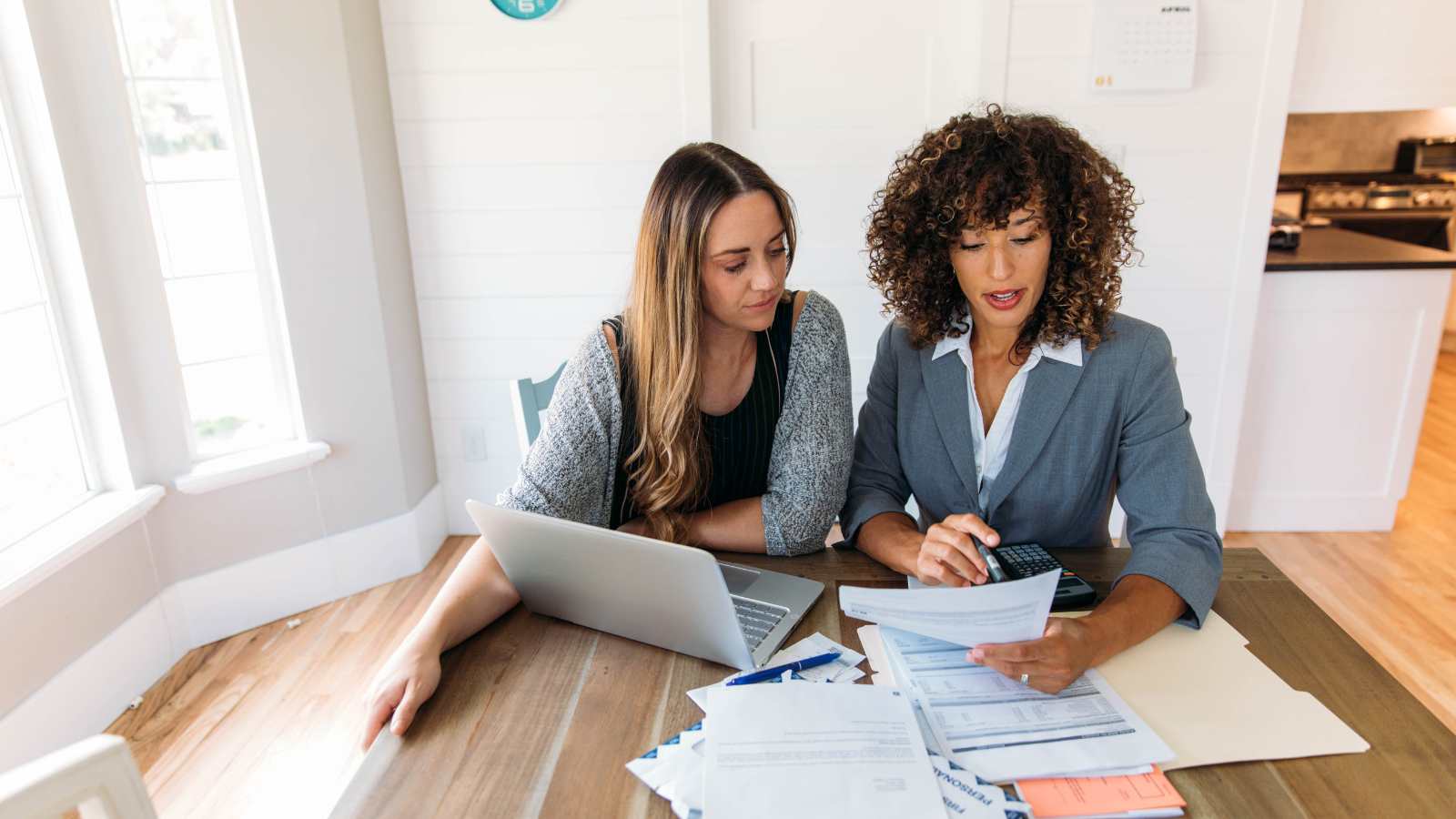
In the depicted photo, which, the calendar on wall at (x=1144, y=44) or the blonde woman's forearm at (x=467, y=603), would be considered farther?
the calendar on wall at (x=1144, y=44)

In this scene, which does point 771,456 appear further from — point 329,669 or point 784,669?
point 329,669

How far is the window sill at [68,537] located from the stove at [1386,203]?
16.7 feet

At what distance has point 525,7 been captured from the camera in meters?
2.63

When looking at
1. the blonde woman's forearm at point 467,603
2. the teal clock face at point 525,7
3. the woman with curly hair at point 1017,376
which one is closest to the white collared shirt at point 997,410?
the woman with curly hair at point 1017,376

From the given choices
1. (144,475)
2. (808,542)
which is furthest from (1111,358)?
(144,475)

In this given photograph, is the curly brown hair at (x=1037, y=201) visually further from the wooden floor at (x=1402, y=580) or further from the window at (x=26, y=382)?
the window at (x=26, y=382)

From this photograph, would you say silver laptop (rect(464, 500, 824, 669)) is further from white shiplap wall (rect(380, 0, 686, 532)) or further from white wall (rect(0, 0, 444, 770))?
white shiplap wall (rect(380, 0, 686, 532))

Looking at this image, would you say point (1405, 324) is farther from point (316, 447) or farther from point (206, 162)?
point (206, 162)

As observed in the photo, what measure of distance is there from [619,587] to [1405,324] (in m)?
2.91

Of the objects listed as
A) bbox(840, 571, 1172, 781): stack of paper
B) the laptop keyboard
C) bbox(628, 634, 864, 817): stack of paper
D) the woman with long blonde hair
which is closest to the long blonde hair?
the woman with long blonde hair

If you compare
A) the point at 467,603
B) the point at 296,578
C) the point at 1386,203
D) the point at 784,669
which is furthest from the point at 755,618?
the point at 1386,203

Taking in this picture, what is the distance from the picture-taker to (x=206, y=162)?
93.4 inches

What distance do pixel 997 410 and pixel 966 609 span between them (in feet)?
1.74

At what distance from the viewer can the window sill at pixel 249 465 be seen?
240 cm
